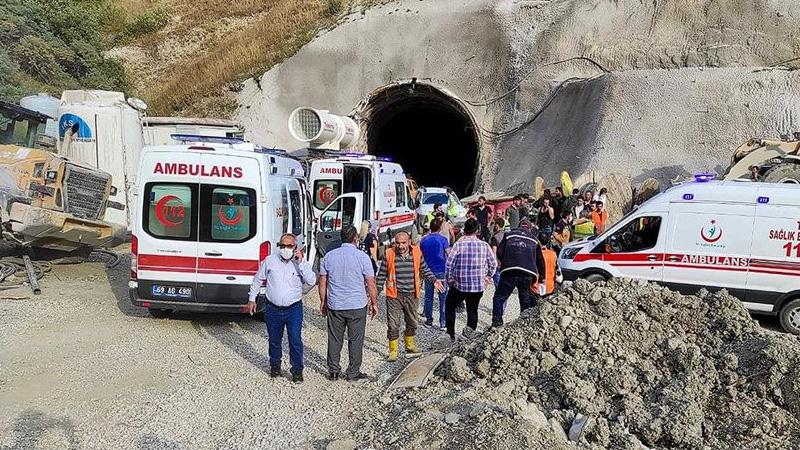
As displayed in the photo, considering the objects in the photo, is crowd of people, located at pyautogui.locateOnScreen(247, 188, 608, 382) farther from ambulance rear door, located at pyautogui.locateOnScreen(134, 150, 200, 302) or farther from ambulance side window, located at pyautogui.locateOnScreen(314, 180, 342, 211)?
ambulance side window, located at pyautogui.locateOnScreen(314, 180, 342, 211)

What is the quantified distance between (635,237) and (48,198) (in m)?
10.1

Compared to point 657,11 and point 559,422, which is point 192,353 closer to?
point 559,422

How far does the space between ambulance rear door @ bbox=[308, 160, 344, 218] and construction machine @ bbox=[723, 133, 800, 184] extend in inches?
359

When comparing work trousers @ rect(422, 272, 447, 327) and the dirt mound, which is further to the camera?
work trousers @ rect(422, 272, 447, 327)

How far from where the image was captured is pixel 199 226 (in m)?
9.02

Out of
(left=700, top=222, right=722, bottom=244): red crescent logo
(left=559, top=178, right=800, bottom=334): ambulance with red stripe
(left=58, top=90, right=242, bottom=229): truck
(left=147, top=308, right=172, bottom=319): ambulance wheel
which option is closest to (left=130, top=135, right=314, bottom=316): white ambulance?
(left=147, top=308, right=172, bottom=319): ambulance wheel

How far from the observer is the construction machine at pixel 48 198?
1092 centimetres

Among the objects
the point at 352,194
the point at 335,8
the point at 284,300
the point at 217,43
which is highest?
the point at 335,8

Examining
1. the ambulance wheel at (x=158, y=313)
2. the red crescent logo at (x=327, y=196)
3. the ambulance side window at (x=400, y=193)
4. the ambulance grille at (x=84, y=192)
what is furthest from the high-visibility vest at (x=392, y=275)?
the ambulance side window at (x=400, y=193)

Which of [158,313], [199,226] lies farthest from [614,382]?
[158,313]

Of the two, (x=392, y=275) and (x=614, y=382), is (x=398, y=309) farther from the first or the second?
(x=614, y=382)

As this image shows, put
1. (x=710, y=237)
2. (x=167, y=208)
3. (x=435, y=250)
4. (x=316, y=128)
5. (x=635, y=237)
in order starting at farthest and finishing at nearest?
1. (x=316, y=128)
2. (x=635, y=237)
3. (x=710, y=237)
4. (x=435, y=250)
5. (x=167, y=208)

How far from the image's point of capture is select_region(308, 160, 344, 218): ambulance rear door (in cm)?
1438

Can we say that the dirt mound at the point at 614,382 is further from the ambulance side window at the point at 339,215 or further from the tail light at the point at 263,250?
the ambulance side window at the point at 339,215
